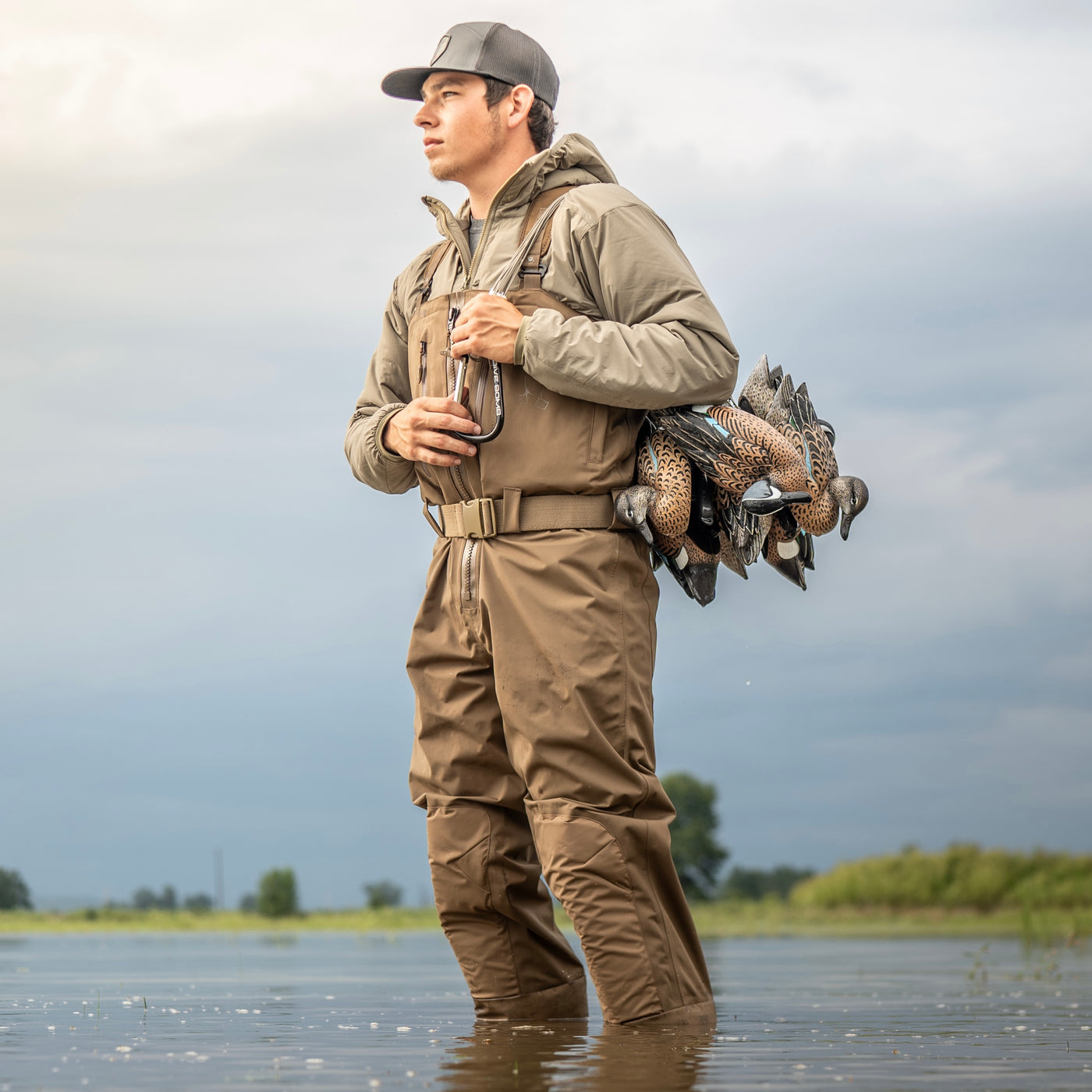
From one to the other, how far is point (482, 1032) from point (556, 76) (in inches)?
118

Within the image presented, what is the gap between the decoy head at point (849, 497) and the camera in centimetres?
400

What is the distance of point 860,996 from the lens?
17.6 ft

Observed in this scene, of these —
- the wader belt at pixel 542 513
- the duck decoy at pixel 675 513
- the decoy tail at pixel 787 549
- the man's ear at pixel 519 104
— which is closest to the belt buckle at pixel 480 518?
the wader belt at pixel 542 513

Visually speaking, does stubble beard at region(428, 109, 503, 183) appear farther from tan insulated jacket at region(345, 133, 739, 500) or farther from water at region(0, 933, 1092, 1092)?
water at region(0, 933, 1092, 1092)

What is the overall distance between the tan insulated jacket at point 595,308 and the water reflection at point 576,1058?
4.89ft

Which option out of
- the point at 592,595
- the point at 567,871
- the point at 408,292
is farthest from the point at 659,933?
the point at 408,292

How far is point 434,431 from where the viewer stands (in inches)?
157

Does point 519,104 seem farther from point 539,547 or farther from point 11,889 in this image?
point 11,889

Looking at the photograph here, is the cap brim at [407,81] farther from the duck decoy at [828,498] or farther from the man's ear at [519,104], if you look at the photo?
the duck decoy at [828,498]

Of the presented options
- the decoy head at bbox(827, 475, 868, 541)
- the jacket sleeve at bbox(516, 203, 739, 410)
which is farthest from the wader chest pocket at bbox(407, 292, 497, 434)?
the decoy head at bbox(827, 475, 868, 541)

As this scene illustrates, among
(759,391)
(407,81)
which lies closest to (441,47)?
(407,81)

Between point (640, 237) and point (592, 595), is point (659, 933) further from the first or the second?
point (640, 237)

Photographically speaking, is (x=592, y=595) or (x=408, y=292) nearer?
(x=592, y=595)

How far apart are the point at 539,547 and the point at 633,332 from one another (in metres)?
0.67
